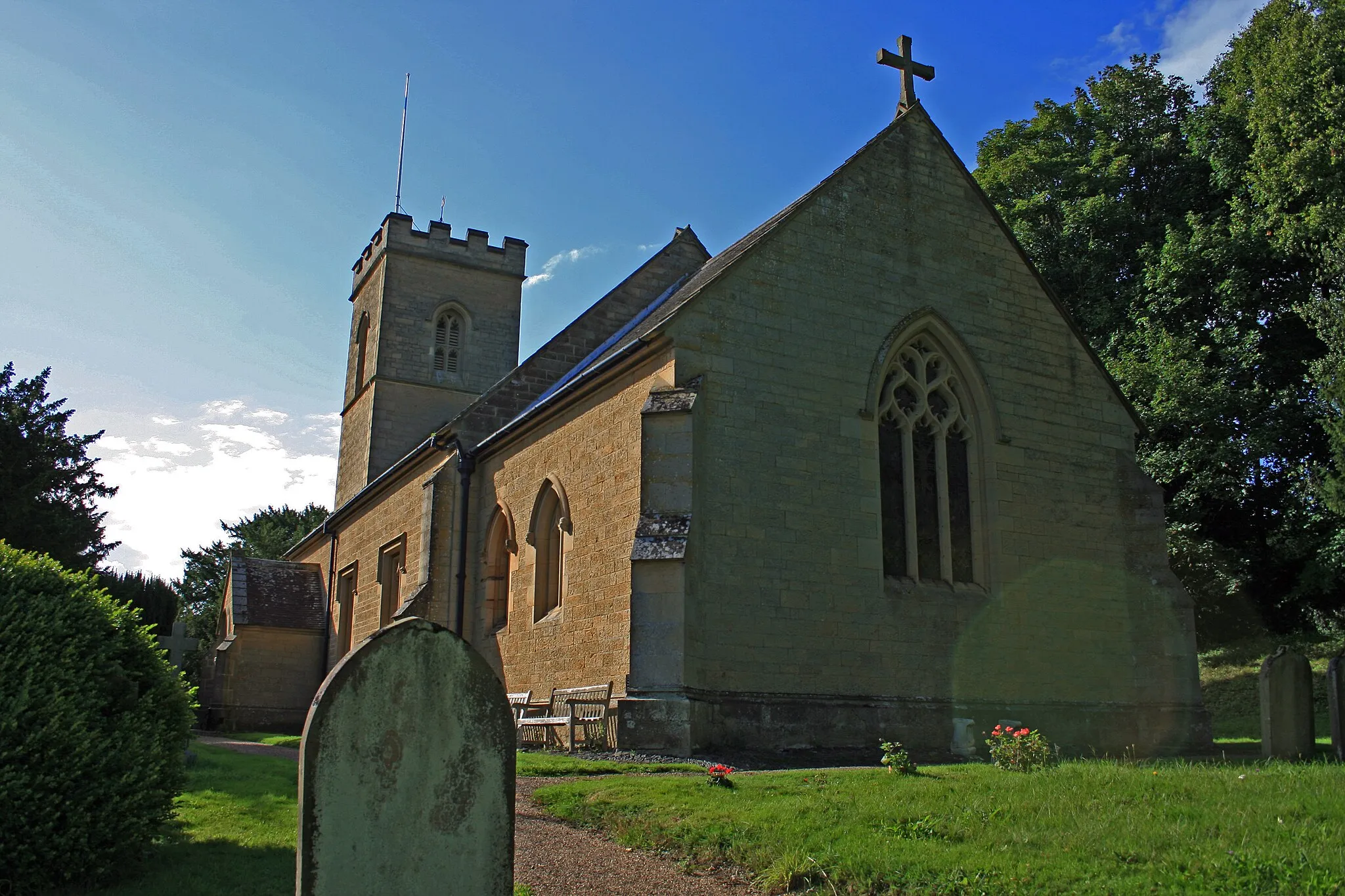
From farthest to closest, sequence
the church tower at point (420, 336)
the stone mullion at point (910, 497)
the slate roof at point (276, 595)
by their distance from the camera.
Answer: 1. the church tower at point (420, 336)
2. the slate roof at point (276, 595)
3. the stone mullion at point (910, 497)

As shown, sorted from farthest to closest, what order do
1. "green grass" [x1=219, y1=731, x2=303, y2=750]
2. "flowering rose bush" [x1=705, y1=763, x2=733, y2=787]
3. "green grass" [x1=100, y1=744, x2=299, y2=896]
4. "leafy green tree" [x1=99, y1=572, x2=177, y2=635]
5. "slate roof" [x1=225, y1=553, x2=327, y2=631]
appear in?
"leafy green tree" [x1=99, y1=572, x2=177, y2=635]
"slate roof" [x1=225, y1=553, x2=327, y2=631]
"green grass" [x1=219, y1=731, x2=303, y2=750]
"flowering rose bush" [x1=705, y1=763, x2=733, y2=787]
"green grass" [x1=100, y1=744, x2=299, y2=896]

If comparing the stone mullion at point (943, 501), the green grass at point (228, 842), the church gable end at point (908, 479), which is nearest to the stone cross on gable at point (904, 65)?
the church gable end at point (908, 479)

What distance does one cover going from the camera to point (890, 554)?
16.7 metres

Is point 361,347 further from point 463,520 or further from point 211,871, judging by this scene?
point 211,871

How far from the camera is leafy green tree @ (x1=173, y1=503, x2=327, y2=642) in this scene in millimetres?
58438

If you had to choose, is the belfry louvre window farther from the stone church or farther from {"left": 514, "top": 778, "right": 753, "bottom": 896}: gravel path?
{"left": 514, "top": 778, "right": 753, "bottom": 896}: gravel path

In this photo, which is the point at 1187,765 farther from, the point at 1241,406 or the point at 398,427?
the point at 398,427

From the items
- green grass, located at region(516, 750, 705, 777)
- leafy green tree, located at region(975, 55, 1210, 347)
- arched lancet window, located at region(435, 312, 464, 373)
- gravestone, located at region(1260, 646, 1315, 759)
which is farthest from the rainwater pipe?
leafy green tree, located at region(975, 55, 1210, 347)

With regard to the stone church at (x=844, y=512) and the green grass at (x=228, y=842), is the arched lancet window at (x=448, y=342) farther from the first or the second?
the green grass at (x=228, y=842)

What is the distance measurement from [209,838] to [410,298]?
90.7ft

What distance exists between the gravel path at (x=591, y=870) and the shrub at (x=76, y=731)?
2570 mm

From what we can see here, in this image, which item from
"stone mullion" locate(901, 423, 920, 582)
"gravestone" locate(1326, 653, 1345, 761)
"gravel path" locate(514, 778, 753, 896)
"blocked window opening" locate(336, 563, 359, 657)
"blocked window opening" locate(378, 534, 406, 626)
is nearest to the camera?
"gravel path" locate(514, 778, 753, 896)

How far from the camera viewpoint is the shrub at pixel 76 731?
23.0 feet

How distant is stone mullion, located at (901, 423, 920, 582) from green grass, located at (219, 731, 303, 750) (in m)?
9.68
